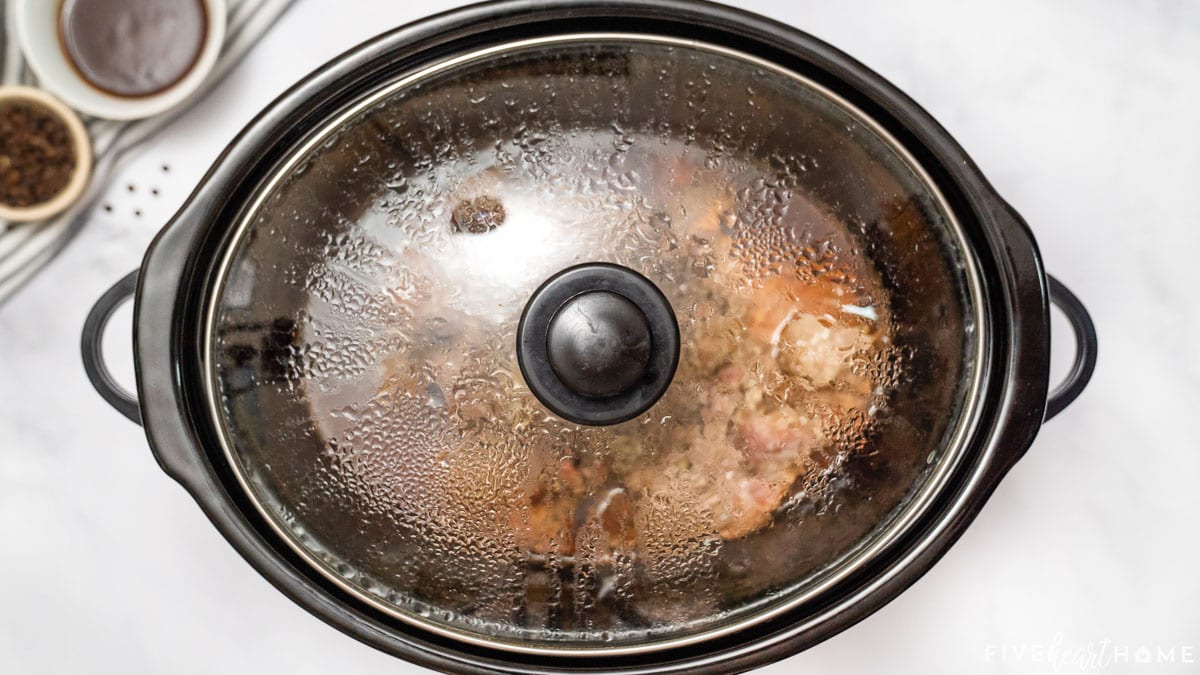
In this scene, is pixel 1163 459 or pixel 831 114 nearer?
pixel 831 114

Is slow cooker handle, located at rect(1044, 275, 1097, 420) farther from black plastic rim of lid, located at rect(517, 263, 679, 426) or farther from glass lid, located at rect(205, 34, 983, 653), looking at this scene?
black plastic rim of lid, located at rect(517, 263, 679, 426)

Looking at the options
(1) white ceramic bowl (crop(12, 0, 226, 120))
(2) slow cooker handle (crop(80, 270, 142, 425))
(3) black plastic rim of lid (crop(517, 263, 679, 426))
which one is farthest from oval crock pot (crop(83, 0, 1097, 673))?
(1) white ceramic bowl (crop(12, 0, 226, 120))

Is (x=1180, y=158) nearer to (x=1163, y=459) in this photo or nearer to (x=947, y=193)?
(x=1163, y=459)

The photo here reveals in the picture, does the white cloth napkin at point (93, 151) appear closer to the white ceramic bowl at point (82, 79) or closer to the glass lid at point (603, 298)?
the white ceramic bowl at point (82, 79)

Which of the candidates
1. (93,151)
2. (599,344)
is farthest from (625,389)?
(93,151)

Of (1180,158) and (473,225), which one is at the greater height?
(1180,158)

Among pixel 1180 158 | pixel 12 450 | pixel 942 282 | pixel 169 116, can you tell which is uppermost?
pixel 169 116

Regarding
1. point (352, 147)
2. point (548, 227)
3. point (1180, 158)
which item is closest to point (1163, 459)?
point (1180, 158)

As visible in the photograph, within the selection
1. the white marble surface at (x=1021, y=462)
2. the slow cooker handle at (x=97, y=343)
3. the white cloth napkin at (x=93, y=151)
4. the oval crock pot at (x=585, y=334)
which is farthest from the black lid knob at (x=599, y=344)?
the white cloth napkin at (x=93, y=151)
